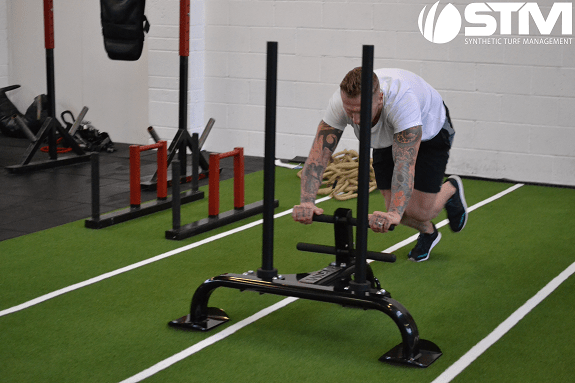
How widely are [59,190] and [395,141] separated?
3.50 m

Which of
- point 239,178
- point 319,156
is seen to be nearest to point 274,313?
point 319,156

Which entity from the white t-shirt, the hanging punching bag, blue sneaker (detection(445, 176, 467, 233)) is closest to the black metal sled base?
the white t-shirt

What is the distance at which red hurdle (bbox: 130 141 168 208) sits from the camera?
15.9ft

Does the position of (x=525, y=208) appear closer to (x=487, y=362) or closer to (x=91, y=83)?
(x=487, y=362)

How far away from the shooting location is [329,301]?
113 inches

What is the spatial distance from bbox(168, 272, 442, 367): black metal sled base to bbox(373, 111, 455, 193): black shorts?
79 cm

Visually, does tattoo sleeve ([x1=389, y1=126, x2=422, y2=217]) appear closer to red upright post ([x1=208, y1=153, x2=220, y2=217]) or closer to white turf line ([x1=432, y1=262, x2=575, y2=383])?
white turf line ([x1=432, y1=262, x2=575, y2=383])

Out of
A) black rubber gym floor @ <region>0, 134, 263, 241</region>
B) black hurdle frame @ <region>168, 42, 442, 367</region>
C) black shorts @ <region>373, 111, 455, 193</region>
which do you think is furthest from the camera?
black rubber gym floor @ <region>0, 134, 263, 241</region>

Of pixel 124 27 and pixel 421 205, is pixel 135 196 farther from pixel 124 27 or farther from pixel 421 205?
pixel 421 205

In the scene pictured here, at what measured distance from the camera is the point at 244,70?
23.8ft

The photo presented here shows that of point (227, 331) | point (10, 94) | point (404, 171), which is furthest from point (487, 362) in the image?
point (10, 94)

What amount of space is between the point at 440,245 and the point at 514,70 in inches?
96.9

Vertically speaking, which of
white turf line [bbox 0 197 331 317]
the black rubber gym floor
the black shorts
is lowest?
white turf line [bbox 0 197 331 317]

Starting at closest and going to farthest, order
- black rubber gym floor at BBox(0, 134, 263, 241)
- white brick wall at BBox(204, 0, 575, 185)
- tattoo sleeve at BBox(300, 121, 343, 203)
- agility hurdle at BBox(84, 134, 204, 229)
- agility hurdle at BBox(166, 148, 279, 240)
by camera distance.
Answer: tattoo sleeve at BBox(300, 121, 343, 203) → agility hurdle at BBox(166, 148, 279, 240) → agility hurdle at BBox(84, 134, 204, 229) → black rubber gym floor at BBox(0, 134, 263, 241) → white brick wall at BBox(204, 0, 575, 185)
